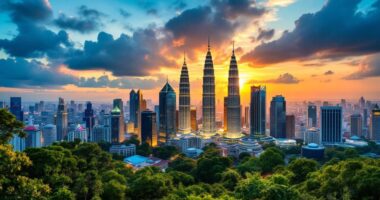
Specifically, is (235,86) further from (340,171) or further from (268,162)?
(340,171)

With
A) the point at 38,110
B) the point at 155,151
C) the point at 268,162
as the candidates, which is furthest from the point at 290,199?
the point at 38,110

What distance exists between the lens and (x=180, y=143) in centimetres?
4372

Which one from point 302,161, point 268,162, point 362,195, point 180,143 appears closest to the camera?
point 362,195

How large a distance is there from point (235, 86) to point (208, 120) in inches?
318

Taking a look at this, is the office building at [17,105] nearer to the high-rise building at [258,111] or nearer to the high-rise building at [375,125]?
the high-rise building at [258,111]

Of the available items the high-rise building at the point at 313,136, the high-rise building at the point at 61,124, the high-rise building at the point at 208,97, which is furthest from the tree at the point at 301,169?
the high-rise building at the point at 61,124

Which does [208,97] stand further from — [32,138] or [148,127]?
[32,138]

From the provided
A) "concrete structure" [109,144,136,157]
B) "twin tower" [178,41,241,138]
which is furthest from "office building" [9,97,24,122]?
"twin tower" [178,41,241,138]

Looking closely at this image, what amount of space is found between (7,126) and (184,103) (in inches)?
1969

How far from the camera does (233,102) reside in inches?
1944

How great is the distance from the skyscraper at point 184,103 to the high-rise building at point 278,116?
626 inches

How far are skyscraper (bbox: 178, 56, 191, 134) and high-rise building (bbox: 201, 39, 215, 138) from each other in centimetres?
384

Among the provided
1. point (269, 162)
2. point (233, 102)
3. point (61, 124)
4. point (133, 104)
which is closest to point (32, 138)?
point (61, 124)

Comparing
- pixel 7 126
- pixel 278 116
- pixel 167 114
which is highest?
pixel 7 126
